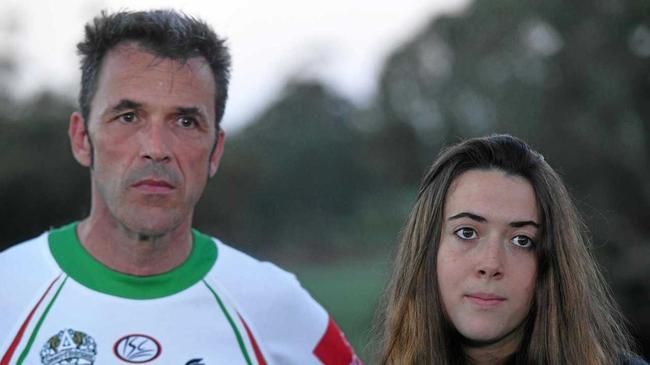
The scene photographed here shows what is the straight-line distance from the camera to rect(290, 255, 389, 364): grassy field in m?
13.4

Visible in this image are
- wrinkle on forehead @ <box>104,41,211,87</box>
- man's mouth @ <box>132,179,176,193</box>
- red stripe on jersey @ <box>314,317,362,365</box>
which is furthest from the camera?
red stripe on jersey @ <box>314,317,362,365</box>

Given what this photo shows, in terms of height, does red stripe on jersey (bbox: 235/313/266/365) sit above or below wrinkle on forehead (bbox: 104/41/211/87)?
below

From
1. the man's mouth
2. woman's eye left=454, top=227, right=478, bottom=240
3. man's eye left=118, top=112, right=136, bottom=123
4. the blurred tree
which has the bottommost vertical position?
woman's eye left=454, top=227, right=478, bottom=240

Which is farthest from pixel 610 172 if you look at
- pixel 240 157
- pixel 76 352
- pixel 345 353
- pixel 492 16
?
pixel 76 352

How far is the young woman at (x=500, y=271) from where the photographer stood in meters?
2.81

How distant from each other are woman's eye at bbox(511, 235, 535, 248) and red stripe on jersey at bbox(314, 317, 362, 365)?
999mm

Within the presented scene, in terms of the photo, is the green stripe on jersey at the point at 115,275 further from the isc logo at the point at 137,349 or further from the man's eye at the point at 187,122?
the man's eye at the point at 187,122

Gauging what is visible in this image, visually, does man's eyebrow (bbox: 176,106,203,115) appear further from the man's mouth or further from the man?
the man's mouth

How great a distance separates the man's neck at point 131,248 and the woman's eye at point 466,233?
1040 millimetres

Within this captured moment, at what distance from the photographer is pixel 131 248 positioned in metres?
3.44

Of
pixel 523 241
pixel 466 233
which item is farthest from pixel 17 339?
pixel 523 241

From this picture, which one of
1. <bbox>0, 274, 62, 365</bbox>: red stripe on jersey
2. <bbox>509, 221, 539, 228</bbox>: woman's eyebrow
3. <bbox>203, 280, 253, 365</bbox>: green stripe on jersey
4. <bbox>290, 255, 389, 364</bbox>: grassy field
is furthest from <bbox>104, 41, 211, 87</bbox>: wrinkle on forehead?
<bbox>290, 255, 389, 364</bbox>: grassy field

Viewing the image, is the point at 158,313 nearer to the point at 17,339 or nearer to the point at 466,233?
the point at 17,339

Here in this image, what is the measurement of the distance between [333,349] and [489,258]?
101 cm
